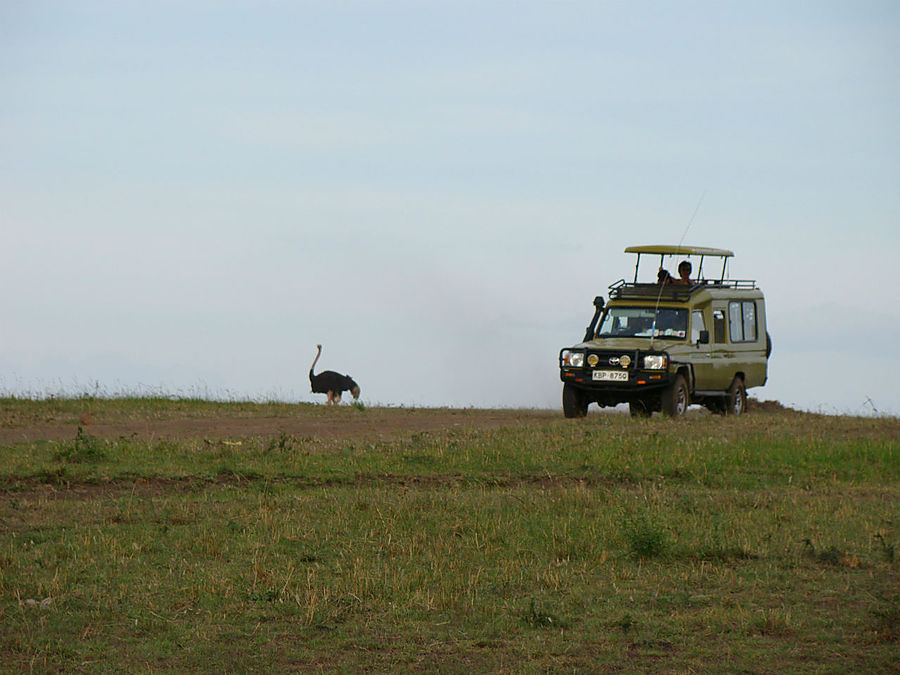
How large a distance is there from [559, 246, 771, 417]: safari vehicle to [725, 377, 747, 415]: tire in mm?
20

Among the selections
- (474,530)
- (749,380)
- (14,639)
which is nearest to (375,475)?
(474,530)

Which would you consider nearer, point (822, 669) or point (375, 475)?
point (822, 669)

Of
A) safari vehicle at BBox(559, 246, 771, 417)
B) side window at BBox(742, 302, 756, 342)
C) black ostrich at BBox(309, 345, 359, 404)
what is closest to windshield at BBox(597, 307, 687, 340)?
safari vehicle at BBox(559, 246, 771, 417)

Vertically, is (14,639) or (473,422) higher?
(473,422)

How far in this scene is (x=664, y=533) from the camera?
34.3ft

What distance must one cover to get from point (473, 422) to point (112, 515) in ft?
33.3

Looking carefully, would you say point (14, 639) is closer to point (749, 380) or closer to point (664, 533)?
point (664, 533)

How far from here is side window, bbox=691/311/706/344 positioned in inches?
846

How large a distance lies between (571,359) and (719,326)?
3547 mm

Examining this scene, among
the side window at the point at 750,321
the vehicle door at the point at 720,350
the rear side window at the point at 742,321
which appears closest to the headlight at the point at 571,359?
the vehicle door at the point at 720,350

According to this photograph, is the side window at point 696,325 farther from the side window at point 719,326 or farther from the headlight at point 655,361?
the headlight at point 655,361

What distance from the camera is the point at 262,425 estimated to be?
19312 millimetres

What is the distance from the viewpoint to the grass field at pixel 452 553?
711 centimetres

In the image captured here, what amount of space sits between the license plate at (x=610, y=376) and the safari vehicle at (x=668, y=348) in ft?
0.06
